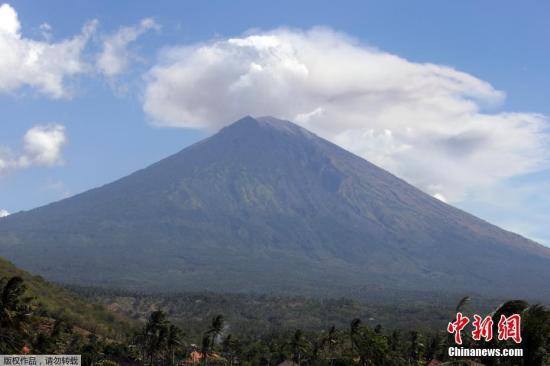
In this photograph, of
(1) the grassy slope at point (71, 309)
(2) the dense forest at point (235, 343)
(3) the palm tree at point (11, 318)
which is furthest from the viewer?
(1) the grassy slope at point (71, 309)

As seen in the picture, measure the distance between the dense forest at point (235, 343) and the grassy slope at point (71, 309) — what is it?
149 cm

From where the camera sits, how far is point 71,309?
4825 inches

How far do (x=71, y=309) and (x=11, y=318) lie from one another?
319 ft

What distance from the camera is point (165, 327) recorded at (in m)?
66.1

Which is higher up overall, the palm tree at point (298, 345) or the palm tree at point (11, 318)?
the palm tree at point (11, 318)

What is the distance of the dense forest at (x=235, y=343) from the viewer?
71.9ft

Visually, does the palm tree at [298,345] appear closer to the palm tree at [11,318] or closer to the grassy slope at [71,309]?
the grassy slope at [71,309]

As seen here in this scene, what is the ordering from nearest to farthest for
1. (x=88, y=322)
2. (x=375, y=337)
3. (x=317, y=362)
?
(x=375, y=337) < (x=317, y=362) < (x=88, y=322)

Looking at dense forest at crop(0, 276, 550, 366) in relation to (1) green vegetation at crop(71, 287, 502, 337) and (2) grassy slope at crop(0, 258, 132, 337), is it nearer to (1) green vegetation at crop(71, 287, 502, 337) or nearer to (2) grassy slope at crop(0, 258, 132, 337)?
(2) grassy slope at crop(0, 258, 132, 337)

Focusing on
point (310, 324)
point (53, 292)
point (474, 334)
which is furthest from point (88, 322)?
point (474, 334)

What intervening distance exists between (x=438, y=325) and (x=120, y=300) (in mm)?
79986

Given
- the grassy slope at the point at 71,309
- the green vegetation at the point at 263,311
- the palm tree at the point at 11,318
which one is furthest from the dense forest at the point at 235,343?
the green vegetation at the point at 263,311

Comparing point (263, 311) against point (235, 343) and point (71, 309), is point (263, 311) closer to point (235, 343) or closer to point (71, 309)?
point (71, 309)

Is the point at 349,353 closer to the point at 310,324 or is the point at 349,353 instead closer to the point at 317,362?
the point at 317,362
